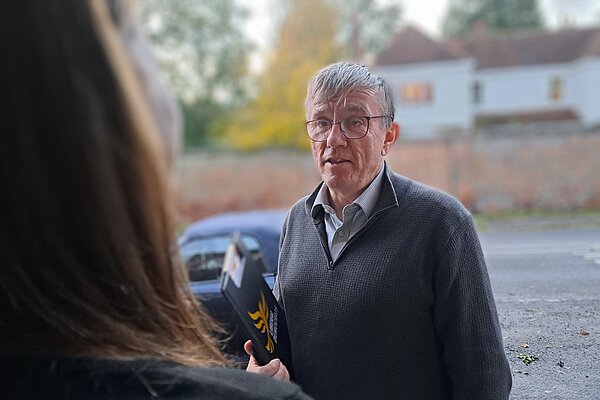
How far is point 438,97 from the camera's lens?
18781 mm

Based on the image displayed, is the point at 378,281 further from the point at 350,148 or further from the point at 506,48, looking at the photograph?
the point at 506,48

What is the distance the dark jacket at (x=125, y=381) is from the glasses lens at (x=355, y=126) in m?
0.89

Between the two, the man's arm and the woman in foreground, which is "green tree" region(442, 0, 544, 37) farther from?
the woman in foreground

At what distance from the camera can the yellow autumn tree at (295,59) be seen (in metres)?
Result: 10.9

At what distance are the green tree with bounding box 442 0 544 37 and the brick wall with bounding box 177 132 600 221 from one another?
1805 centimetres

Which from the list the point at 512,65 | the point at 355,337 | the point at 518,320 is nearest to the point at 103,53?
the point at 355,337

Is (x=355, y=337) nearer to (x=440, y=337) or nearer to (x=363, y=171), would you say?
(x=440, y=337)

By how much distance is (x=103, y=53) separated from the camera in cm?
46

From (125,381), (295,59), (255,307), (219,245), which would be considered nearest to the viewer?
(125,381)

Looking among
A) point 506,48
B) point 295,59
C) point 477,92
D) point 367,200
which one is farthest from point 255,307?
point 477,92

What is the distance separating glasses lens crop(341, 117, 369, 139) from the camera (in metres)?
1.36

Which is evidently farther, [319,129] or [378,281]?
[319,129]

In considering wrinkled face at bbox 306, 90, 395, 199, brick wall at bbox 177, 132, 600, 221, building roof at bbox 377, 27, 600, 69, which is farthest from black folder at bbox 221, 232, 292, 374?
building roof at bbox 377, 27, 600, 69

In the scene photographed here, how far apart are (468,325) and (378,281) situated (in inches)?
9.0
